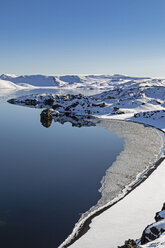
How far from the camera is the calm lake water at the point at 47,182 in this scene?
70.2ft

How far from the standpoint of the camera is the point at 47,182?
3111 cm

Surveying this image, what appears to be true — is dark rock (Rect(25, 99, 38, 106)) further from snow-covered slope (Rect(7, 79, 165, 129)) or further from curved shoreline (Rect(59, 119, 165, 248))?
curved shoreline (Rect(59, 119, 165, 248))

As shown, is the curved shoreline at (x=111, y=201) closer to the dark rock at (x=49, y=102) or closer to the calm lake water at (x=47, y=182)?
the calm lake water at (x=47, y=182)

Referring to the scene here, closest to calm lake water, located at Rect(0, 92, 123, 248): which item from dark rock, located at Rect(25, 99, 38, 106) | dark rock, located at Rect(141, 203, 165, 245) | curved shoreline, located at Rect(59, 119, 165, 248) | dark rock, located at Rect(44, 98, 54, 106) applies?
curved shoreline, located at Rect(59, 119, 165, 248)

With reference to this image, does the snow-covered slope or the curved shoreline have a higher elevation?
the snow-covered slope

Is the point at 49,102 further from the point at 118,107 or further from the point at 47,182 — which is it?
the point at 47,182

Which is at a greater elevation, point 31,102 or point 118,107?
point 118,107

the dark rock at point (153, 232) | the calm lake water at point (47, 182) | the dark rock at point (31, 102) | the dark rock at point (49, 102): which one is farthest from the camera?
the dark rock at point (31, 102)

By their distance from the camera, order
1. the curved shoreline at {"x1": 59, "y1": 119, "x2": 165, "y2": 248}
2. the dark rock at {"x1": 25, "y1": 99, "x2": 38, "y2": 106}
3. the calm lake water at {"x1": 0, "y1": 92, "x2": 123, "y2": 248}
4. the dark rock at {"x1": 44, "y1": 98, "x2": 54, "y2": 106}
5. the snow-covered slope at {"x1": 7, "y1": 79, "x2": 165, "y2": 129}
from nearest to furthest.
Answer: the curved shoreline at {"x1": 59, "y1": 119, "x2": 165, "y2": 248} < the calm lake water at {"x1": 0, "y1": 92, "x2": 123, "y2": 248} < the snow-covered slope at {"x1": 7, "y1": 79, "x2": 165, "y2": 129} < the dark rock at {"x1": 44, "y1": 98, "x2": 54, "y2": 106} < the dark rock at {"x1": 25, "y1": 99, "x2": 38, "y2": 106}

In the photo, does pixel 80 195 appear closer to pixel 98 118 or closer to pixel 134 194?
pixel 134 194

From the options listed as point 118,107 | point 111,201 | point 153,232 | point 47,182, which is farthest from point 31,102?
point 153,232

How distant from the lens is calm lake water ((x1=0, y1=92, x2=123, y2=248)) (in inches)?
843

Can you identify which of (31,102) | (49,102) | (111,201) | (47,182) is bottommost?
A: (111,201)

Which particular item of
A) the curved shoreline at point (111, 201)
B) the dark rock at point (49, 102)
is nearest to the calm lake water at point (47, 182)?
the curved shoreline at point (111, 201)
